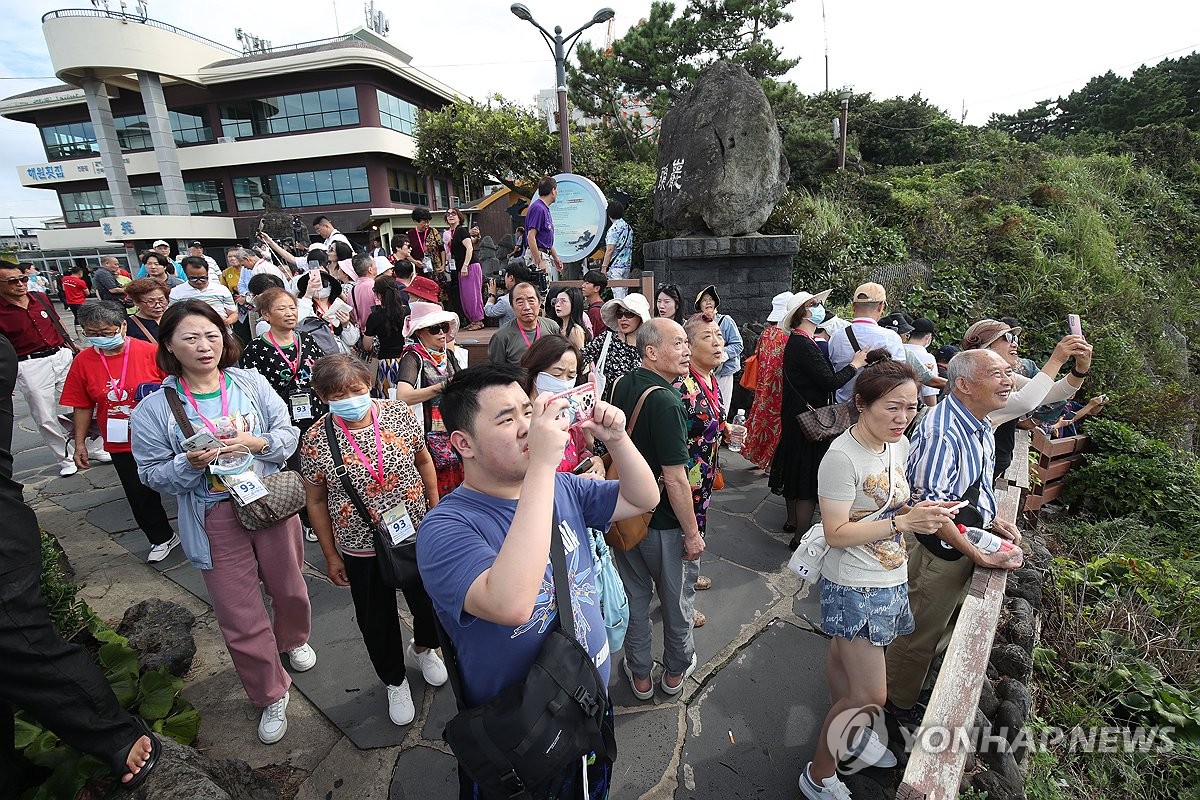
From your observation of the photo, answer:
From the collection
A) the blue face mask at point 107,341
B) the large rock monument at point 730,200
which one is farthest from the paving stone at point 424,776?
the large rock monument at point 730,200

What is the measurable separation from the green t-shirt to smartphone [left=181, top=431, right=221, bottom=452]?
5.94ft

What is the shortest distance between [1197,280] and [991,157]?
6889mm

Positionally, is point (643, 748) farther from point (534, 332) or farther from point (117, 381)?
point (117, 381)

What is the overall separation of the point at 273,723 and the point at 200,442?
1477 mm

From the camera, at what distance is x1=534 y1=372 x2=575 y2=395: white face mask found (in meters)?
2.50

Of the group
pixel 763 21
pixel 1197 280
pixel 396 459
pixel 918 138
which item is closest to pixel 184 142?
pixel 763 21

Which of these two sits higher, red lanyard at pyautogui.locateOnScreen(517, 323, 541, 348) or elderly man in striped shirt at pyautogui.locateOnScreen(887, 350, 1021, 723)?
red lanyard at pyautogui.locateOnScreen(517, 323, 541, 348)

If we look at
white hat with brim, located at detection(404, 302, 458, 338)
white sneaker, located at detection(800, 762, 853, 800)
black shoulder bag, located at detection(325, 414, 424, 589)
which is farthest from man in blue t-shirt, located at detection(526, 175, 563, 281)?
Result: white sneaker, located at detection(800, 762, 853, 800)

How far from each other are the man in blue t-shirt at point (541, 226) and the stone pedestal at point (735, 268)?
5.40ft

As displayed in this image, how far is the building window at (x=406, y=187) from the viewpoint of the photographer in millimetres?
29000

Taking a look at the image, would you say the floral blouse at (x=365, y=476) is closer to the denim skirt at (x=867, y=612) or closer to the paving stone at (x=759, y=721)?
the paving stone at (x=759, y=721)

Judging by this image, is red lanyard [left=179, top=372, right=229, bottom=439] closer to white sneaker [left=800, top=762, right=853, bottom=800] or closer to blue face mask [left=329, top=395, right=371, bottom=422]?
blue face mask [left=329, top=395, right=371, bottom=422]

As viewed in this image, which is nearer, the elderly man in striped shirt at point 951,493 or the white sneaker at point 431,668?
the elderly man in striped shirt at point 951,493

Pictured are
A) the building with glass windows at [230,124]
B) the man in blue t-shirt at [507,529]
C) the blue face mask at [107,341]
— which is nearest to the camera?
the man in blue t-shirt at [507,529]
